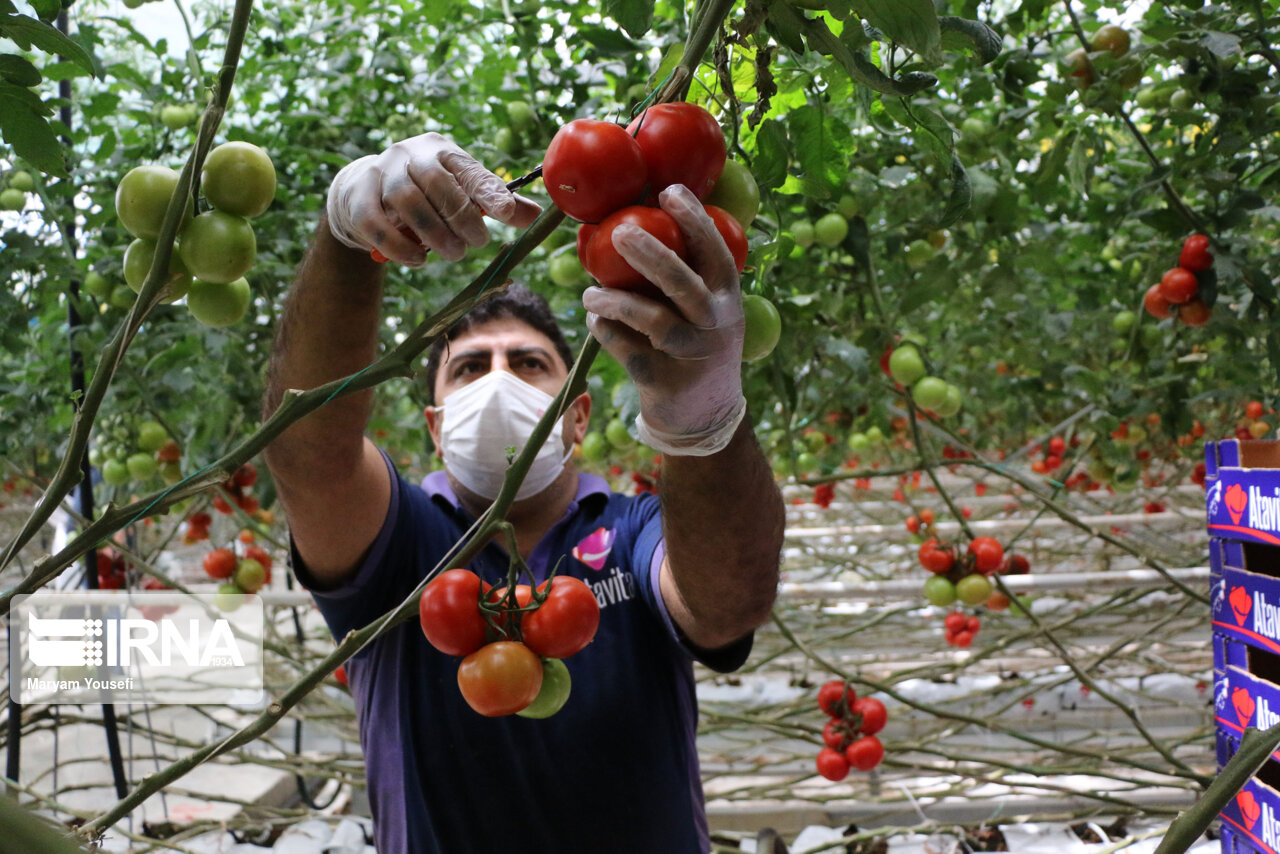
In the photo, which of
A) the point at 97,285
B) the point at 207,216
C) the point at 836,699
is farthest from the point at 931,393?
the point at 97,285

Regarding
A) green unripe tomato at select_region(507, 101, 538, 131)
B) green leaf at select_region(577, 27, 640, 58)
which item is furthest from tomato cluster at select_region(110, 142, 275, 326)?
green unripe tomato at select_region(507, 101, 538, 131)

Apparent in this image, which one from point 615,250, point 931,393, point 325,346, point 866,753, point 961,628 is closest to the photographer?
point 615,250

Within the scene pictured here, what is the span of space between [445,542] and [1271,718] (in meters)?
1.31

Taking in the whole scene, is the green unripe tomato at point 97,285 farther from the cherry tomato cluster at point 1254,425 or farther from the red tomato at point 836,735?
the cherry tomato cluster at point 1254,425

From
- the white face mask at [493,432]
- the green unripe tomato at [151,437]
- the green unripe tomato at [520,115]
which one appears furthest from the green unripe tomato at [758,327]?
the green unripe tomato at [151,437]

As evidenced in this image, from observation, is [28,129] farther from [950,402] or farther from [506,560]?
[950,402]

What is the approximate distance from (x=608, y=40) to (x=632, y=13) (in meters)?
0.74

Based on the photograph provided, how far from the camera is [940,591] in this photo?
7.77 ft

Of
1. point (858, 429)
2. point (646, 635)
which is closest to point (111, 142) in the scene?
point (646, 635)

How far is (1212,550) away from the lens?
139 cm

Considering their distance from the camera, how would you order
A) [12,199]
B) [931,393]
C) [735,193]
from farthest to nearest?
[931,393], [12,199], [735,193]

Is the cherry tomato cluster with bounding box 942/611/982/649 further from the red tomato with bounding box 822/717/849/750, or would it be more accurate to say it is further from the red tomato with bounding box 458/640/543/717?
the red tomato with bounding box 458/640/543/717

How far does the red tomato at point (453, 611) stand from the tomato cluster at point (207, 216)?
0.32m

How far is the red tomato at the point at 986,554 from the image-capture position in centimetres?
232
